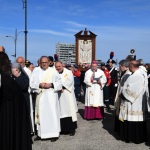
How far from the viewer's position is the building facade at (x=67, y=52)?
59.2 feet

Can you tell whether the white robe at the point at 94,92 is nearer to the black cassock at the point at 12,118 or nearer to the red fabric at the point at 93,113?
the red fabric at the point at 93,113

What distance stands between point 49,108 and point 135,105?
195cm

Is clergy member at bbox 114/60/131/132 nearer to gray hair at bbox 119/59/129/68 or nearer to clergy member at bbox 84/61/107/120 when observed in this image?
gray hair at bbox 119/59/129/68

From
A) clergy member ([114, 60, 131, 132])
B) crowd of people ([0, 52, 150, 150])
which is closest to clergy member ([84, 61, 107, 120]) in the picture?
crowd of people ([0, 52, 150, 150])

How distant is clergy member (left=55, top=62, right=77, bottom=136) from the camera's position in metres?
7.75

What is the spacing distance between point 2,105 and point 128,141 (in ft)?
12.8

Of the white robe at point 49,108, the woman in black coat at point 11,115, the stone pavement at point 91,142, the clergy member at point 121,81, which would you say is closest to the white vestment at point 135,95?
the clergy member at point 121,81

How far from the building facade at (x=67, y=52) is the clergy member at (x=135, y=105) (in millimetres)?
10060

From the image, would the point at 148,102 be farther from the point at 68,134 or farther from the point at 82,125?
the point at 82,125

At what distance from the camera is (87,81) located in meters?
10.2

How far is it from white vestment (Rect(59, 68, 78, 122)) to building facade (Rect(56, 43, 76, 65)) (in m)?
8.87

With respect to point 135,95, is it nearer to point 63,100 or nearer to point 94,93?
point 63,100

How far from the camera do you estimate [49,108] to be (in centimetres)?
700

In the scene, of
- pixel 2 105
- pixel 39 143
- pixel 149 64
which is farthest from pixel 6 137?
pixel 149 64
